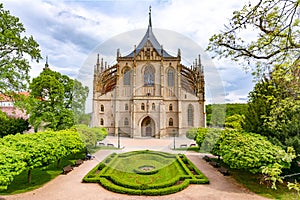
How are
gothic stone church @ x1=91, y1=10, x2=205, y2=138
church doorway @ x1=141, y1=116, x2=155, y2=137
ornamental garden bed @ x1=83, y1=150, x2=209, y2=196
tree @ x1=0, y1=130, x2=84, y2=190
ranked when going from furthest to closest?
1. church doorway @ x1=141, y1=116, x2=155, y2=137
2. gothic stone church @ x1=91, y1=10, x2=205, y2=138
3. ornamental garden bed @ x1=83, y1=150, x2=209, y2=196
4. tree @ x1=0, y1=130, x2=84, y2=190

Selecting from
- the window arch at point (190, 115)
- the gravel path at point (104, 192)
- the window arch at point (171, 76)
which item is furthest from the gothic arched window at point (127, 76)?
the gravel path at point (104, 192)

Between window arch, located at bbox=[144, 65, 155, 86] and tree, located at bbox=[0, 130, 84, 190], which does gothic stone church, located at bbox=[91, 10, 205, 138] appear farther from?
tree, located at bbox=[0, 130, 84, 190]

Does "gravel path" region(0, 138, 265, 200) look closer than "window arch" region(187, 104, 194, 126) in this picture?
Yes

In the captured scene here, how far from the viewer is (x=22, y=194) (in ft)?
31.1

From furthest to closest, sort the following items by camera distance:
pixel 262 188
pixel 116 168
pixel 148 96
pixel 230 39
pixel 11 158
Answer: pixel 148 96 → pixel 116 168 → pixel 262 188 → pixel 11 158 → pixel 230 39

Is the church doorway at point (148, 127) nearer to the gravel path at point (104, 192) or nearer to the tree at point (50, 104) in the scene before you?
the tree at point (50, 104)

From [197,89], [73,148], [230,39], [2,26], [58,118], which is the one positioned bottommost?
A: [73,148]

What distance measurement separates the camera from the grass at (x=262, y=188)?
9223mm

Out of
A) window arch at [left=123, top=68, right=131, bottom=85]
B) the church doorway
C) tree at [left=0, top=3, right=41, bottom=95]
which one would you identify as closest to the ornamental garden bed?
tree at [left=0, top=3, right=41, bottom=95]

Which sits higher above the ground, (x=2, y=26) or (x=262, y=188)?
(x=2, y=26)

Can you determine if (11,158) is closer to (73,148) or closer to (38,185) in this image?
(38,185)

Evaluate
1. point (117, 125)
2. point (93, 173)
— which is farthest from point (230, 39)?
point (117, 125)

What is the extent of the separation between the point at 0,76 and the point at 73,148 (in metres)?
7.72

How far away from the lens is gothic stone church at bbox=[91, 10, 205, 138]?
30.1m
